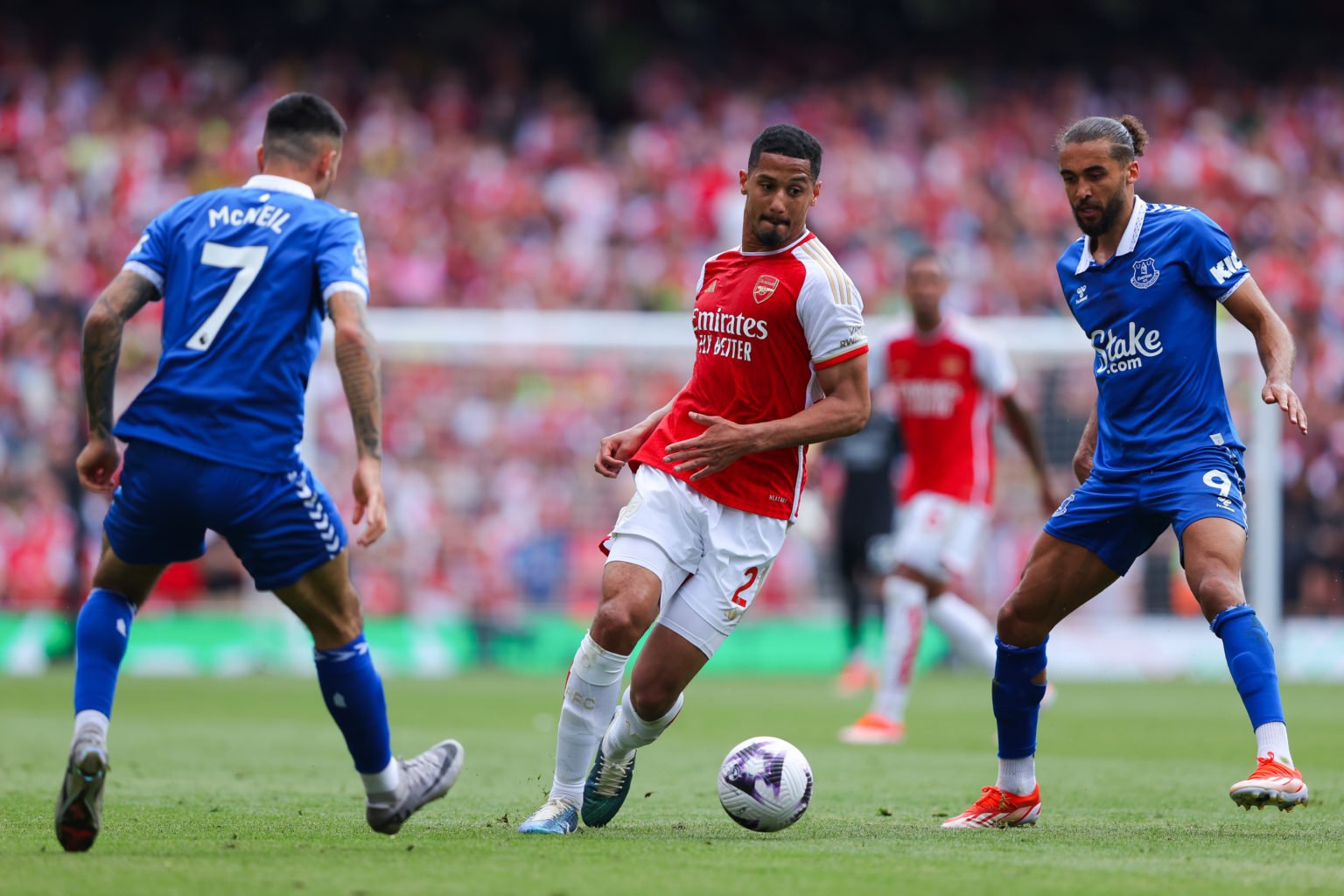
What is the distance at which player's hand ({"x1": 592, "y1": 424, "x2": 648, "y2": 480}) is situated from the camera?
6773 mm

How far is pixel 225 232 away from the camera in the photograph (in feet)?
18.6

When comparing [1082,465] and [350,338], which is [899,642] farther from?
[350,338]

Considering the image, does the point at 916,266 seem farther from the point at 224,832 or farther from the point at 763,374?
the point at 224,832

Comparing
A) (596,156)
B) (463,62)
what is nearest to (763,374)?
(596,156)

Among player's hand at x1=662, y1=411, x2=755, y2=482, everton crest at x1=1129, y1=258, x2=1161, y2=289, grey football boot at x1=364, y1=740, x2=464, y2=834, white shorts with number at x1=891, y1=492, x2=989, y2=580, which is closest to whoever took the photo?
grey football boot at x1=364, y1=740, x2=464, y2=834

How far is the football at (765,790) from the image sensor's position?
6.37 metres

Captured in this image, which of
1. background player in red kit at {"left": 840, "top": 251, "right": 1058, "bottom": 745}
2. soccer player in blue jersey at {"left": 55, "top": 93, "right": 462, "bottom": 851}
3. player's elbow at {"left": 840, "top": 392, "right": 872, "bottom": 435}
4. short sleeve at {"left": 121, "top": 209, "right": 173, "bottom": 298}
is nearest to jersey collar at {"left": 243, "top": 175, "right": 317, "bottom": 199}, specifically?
soccer player in blue jersey at {"left": 55, "top": 93, "right": 462, "bottom": 851}

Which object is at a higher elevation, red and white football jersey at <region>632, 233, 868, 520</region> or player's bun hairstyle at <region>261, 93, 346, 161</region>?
player's bun hairstyle at <region>261, 93, 346, 161</region>

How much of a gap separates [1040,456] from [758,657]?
9.07 meters

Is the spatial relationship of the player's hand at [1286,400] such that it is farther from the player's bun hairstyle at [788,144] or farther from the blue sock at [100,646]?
the blue sock at [100,646]

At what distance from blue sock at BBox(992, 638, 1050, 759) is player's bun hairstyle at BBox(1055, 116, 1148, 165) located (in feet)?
6.44

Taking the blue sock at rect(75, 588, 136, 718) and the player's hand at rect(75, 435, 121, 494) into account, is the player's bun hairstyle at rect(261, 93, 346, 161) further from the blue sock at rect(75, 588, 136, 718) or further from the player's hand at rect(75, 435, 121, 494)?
the blue sock at rect(75, 588, 136, 718)

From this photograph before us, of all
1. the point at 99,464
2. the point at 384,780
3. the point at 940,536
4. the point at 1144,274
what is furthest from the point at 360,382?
the point at 940,536

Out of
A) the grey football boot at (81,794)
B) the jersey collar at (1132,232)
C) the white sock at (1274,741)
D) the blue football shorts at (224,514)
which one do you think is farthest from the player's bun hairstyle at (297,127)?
the white sock at (1274,741)
